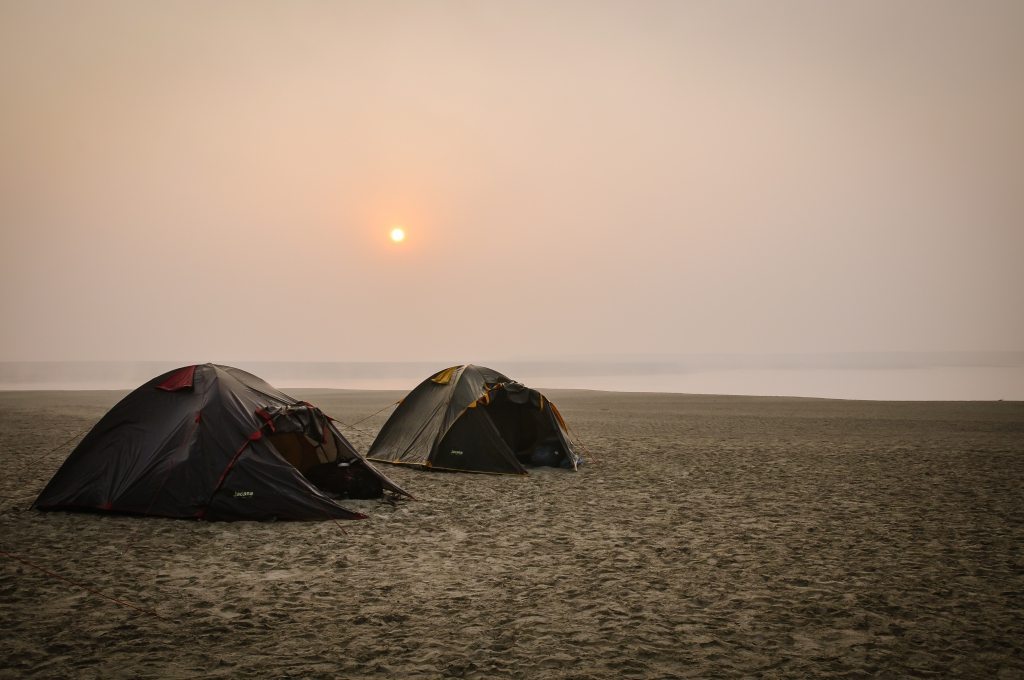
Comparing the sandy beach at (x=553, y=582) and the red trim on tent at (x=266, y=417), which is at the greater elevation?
the red trim on tent at (x=266, y=417)

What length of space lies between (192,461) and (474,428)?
611cm

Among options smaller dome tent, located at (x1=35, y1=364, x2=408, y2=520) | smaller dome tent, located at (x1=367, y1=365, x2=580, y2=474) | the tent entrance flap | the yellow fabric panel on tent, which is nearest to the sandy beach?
smaller dome tent, located at (x1=35, y1=364, x2=408, y2=520)

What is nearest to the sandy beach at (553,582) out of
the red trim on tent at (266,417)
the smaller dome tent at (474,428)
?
the smaller dome tent at (474,428)

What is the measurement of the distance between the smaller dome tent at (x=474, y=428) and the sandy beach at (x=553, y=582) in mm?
799

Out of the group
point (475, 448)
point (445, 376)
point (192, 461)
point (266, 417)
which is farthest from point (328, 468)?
point (445, 376)

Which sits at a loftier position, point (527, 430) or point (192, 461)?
point (527, 430)

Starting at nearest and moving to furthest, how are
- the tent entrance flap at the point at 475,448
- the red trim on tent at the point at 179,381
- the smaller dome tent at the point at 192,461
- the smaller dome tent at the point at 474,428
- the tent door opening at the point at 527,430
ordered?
the smaller dome tent at the point at 192,461 → the red trim on tent at the point at 179,381 → the tent entrance flap at the point at 475,448 → the smaller dome tent at the point at 474,428 → the tent door opening at the point at 527,430

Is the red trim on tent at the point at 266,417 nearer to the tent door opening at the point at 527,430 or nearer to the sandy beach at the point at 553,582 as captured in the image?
the sandy beach at the point at 553,582

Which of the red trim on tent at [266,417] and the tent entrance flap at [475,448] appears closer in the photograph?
the red trim on tent at [266,417]

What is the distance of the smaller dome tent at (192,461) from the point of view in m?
10.2

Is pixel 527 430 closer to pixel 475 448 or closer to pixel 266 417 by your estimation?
pixel 475 448

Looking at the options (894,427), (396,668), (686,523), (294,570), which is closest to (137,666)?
(396,668)

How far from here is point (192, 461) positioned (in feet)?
34.0

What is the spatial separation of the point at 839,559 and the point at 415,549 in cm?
525
